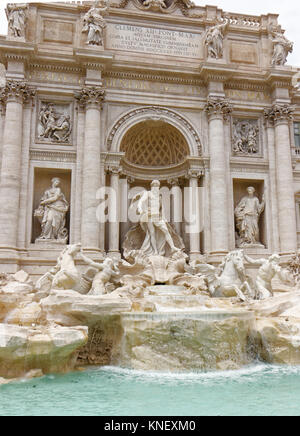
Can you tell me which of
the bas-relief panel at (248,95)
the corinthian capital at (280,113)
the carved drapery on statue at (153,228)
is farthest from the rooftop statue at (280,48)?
the carved drapery on statue at (153,228)

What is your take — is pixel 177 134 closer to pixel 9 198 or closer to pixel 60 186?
pixel 60 186

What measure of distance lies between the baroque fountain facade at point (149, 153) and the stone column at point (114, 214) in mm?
46

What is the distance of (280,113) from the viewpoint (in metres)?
18.7

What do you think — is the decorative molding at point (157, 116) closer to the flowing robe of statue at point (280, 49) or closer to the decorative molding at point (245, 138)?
the decorative molding at point (245, 138)

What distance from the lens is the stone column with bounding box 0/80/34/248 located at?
618 inches

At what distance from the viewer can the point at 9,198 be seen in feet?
51.9

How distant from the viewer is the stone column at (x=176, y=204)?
18641mm

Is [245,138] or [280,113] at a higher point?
[280,113]

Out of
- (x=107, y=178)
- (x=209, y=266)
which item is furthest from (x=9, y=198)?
A: (x=209, y=266)

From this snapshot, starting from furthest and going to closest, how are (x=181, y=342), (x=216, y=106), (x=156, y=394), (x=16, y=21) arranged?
(x=216, y=106)
(x=16, y=21)
(x=181, y=342)
(x=156, y=394)

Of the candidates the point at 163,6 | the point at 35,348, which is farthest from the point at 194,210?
the point at 35,348

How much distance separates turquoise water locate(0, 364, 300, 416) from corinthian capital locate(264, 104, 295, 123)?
12.6 meters

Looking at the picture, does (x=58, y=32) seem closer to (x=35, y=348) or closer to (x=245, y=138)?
(x=245, y=138)

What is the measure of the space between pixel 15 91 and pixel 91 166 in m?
4.35
